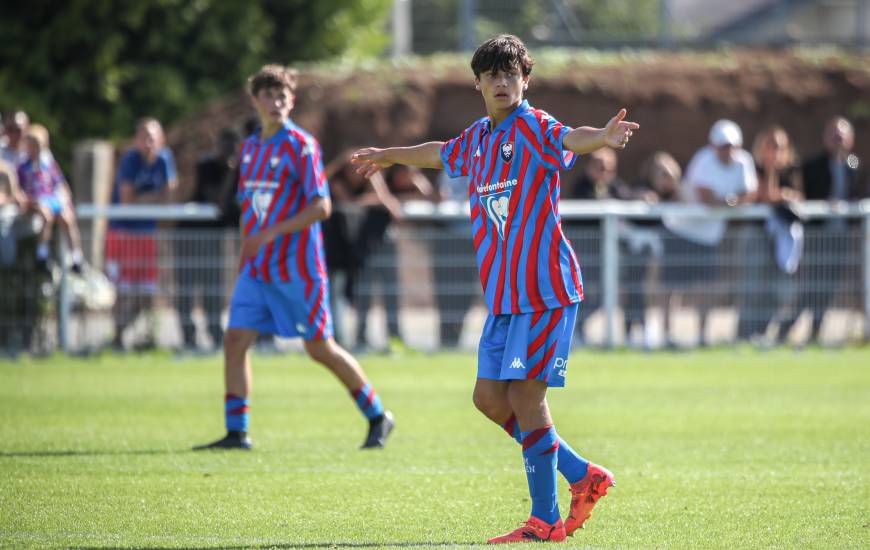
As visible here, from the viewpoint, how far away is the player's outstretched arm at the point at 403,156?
6.90 metres

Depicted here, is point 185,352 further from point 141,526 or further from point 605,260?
point 141,526

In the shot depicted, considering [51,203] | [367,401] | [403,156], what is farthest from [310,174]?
[51,203]

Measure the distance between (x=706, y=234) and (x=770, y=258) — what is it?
74 centimetres

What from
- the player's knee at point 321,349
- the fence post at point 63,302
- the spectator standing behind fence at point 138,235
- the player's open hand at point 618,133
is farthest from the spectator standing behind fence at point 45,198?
the player's open hand at point 618,133

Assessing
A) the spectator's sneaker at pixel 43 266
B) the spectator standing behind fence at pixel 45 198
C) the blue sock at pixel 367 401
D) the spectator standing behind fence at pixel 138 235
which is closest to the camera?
the blue sock at pixel 367 401

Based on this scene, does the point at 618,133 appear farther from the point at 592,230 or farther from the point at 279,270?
the point at 592,230

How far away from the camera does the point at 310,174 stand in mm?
9070

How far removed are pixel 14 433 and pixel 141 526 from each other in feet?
11.1

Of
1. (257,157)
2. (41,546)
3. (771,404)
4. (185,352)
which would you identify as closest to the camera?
(41,546)

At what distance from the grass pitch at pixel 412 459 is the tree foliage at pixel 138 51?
12.4 meters

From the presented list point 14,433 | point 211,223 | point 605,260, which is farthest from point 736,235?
point 14,433

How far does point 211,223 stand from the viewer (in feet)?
49.3

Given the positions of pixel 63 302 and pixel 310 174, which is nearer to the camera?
pixel 310 174

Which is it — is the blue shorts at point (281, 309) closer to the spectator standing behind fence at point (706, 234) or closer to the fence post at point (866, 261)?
the spectator standing behind fence at point (706, 234)
